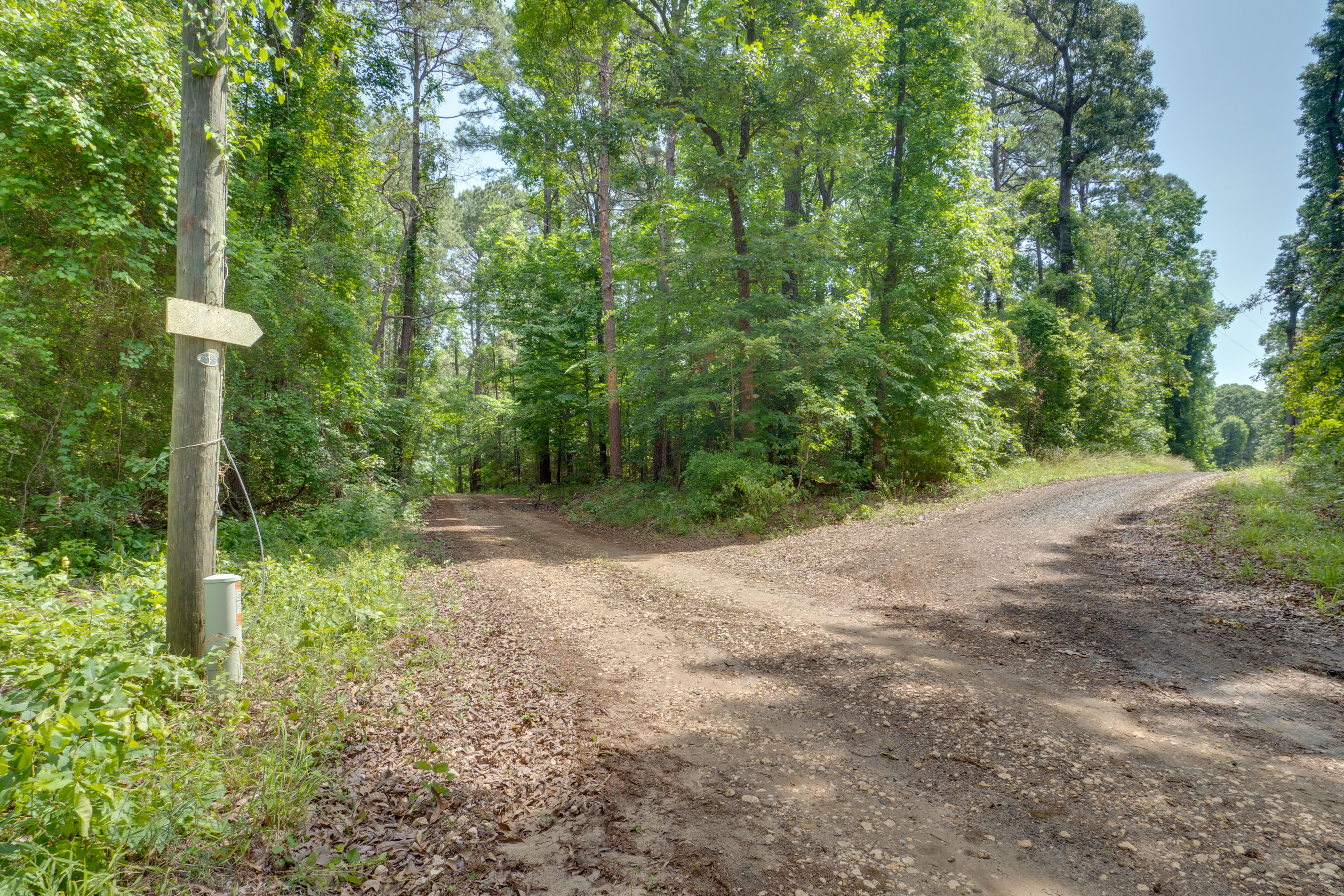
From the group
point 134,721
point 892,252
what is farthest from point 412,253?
point 134,721

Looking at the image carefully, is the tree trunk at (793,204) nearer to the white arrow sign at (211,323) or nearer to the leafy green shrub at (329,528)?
the leafy green shrub at (329,528)

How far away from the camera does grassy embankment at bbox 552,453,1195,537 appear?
12.2 metres

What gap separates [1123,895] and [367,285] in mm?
15162

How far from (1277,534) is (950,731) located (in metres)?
7.70

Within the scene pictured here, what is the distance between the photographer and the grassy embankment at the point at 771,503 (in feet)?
40.1

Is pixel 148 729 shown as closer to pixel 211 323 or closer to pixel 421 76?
pixel 211 323

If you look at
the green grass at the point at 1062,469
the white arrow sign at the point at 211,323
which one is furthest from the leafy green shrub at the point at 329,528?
the green grass at the point at 1062,469

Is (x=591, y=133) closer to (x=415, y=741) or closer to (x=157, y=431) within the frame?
(x=157, y=431)

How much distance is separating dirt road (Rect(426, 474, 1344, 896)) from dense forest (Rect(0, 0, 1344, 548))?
5183 millimetres

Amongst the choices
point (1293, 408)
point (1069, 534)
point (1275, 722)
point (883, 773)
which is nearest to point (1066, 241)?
point (1293, 408)

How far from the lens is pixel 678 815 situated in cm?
301

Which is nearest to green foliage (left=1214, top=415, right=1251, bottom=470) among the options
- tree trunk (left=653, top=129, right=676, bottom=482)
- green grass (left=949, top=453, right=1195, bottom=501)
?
green grass (left=949, top=453, right=1195, bottom=501)

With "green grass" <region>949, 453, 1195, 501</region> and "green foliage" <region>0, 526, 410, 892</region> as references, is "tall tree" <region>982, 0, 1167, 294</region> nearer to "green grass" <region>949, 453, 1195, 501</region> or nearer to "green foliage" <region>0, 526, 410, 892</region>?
Answer: "green grass" <region>949, 453, 1195, 501</region>

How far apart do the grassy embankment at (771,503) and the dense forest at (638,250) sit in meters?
0.43
